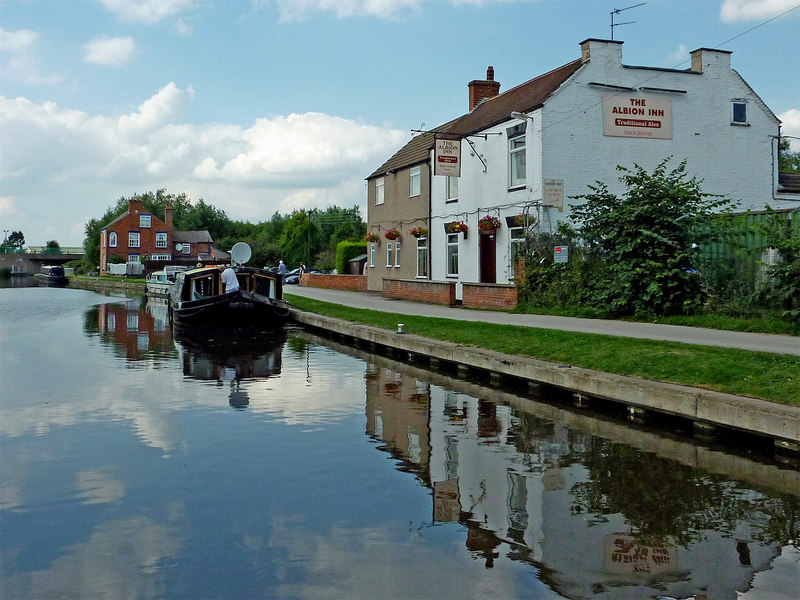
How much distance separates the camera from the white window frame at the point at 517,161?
25.0m

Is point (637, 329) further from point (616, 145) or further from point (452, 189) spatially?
point (452, 189)

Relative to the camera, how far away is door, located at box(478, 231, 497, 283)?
26938mm

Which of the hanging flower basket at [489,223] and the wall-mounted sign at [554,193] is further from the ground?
the wall-mounted sign at [554,193]

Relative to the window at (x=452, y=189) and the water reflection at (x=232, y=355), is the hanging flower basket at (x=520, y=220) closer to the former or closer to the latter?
the window at (x=452, y=189)

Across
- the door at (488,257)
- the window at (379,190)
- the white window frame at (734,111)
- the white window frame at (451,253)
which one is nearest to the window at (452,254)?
the white window frame at (451,253)

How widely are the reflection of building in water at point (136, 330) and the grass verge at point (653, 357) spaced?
7248 millimetres

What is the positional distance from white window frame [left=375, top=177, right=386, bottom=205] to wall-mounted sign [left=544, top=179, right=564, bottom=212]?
1443 centimetres

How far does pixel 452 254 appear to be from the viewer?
29906 millimetres

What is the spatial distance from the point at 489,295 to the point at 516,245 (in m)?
2.24

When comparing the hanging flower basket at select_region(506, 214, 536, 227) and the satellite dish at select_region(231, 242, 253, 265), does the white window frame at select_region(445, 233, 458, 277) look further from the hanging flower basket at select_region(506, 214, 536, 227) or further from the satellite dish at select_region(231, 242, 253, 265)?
the satellite dish at select_region(231, 242, 253, 265)

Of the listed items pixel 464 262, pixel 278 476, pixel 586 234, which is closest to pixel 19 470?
pixel 278 476

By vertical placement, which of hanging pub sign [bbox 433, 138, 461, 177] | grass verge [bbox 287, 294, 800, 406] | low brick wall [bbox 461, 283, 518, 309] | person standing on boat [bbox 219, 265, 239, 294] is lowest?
grass verge [bbox 287, 294, 800, 406]

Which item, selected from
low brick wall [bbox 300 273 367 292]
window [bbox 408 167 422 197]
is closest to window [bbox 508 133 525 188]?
window [bbox 408 167 422 197]

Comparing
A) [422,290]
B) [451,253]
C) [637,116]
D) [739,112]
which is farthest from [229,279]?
[739,112]
